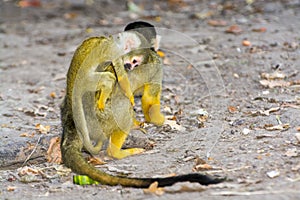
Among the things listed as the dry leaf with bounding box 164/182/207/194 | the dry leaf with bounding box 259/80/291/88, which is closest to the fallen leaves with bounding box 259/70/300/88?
the dry leaf with bounding box 259/80/291/88

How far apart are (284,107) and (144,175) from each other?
1402 mm

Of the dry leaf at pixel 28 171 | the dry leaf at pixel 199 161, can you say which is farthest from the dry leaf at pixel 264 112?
the dry leaf at pixel 28 171

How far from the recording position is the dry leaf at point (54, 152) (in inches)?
152

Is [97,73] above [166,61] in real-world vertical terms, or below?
above

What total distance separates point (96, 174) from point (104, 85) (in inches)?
22.2

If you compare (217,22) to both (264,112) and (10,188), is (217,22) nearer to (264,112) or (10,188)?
(264,112)

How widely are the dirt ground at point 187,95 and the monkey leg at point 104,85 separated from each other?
0.43m

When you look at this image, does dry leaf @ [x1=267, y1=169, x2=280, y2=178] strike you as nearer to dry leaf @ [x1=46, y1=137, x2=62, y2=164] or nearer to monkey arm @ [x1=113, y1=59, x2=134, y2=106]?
monkey arm @ [x1=113, y1=59, x2=134, y2=106]

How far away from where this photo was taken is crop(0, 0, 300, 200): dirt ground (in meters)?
3.29

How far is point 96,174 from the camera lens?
323cm

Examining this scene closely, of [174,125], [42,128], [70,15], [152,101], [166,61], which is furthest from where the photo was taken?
[70,15]

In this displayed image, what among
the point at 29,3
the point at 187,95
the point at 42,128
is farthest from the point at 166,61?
the point at 29,3

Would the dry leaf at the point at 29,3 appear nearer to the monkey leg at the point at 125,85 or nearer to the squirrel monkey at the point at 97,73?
the squirrel monkey at the point at 97,73

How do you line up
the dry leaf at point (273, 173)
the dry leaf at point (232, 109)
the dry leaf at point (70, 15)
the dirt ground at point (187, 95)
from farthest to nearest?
the dry leaf at point (70, 15)
the dry leaf at point (232, 109)
the dirt ground at point (187, 95)
the dry leaf at point (273, 173)
